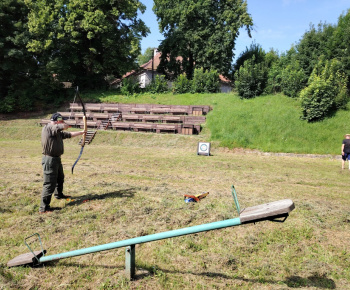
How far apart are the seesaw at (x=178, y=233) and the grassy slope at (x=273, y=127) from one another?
16086 millimetres

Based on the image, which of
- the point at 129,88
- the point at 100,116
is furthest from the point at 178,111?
the point at 129,88

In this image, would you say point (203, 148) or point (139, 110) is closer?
point (203, 148)

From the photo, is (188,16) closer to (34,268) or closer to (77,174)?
(77,174)

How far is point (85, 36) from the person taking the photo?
32.4 meters

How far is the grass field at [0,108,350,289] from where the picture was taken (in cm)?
355

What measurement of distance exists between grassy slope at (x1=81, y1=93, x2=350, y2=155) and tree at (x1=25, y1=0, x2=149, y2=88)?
52.6 feet

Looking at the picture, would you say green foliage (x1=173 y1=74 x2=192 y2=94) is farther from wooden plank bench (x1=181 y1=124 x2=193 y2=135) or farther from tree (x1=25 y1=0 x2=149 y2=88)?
wooden plank bench (x1=181 y1=124 x2=193 y2=135)

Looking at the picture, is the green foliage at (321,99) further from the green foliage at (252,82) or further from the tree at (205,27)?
the tree at (205,27)

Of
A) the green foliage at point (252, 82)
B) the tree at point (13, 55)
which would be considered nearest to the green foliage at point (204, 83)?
the green foliage at point (252, 82)

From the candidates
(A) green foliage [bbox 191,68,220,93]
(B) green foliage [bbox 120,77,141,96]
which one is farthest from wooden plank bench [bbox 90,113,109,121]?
(A) green foliage [bbox 191,68,220,93]

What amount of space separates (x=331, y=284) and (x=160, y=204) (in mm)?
3668

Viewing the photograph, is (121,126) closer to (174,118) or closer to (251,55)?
(174,118)

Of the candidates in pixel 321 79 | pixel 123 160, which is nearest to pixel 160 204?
pixel 123 160

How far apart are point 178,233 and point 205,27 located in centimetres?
3877
